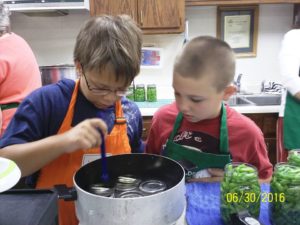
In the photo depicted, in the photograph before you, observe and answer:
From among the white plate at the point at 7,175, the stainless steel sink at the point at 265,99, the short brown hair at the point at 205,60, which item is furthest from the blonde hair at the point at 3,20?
the stainless steel sink at the point at 265,99

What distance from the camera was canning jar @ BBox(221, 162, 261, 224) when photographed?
0.60 m

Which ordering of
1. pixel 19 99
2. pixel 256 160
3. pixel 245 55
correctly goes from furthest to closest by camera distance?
pixel 245 55 < pixel 19 99 < pixel 256 160

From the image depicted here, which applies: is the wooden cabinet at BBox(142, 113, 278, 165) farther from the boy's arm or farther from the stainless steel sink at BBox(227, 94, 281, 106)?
the boy's arm

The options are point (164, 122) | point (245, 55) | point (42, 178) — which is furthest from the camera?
point (245, 55)

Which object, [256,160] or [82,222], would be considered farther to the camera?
[256,160]

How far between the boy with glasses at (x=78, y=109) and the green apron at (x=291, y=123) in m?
1.24

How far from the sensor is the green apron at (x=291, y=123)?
1731 mm

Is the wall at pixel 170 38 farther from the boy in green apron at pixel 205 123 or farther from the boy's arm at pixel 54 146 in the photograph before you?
the boy's arm at pixel 54 146

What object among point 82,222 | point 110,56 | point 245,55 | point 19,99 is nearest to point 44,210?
point 82,222

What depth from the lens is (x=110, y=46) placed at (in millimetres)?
717

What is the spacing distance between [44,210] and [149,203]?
22 cm

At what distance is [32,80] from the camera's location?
1.48 meters

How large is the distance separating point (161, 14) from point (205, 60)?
137cm

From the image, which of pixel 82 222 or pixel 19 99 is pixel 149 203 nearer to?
pixel 82 222
